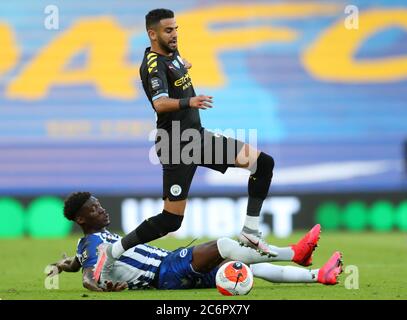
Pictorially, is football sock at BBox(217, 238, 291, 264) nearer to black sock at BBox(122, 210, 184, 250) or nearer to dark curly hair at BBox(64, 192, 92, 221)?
black sock at BBox(122, 210, 184, 250)

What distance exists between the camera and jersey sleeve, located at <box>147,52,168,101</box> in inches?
309

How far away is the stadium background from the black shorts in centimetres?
1060

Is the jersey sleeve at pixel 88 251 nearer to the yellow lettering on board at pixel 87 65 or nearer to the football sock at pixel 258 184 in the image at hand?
the football sock at pixel 258 184

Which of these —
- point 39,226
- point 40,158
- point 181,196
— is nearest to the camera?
point 181,196

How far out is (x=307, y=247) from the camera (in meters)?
7.72

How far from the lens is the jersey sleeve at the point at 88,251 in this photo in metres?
7.91

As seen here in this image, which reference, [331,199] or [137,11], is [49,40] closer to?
[137,11]

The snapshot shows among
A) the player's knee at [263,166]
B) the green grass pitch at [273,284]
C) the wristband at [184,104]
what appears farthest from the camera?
the player's knee at [263,166]

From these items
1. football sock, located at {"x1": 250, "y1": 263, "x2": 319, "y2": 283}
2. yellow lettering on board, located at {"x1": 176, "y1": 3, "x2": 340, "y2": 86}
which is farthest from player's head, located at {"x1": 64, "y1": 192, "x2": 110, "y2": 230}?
yellow lettering on board, located at {"x1": 176, "y1": 3, "x2": 340, "y2": 86}

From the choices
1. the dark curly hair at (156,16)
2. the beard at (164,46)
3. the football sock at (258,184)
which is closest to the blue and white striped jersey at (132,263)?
the football sock at (258,184)

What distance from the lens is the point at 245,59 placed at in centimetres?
1988

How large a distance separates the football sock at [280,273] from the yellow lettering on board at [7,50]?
41.7ft

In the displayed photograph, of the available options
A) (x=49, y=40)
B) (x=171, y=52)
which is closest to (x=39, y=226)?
(x=49, y=40)

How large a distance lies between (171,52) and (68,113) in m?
11.6
